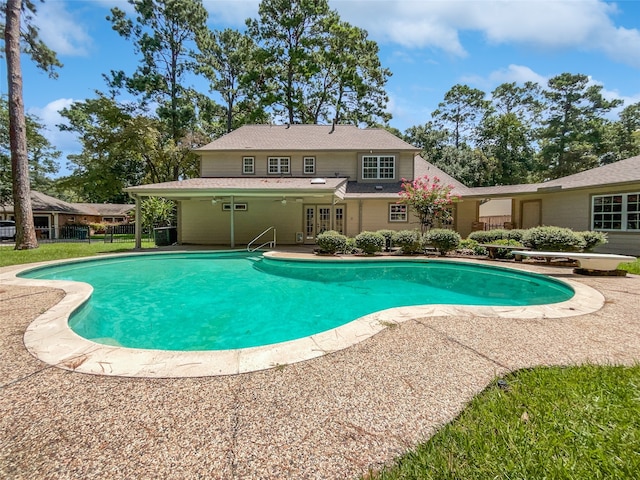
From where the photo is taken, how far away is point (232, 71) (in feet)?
89.7

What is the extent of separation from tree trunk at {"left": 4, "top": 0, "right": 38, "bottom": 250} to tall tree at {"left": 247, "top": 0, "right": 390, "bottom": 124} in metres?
15.8

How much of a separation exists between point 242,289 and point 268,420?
5.92 meters

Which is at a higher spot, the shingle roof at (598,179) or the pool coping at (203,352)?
the shingle roof at (598,179)

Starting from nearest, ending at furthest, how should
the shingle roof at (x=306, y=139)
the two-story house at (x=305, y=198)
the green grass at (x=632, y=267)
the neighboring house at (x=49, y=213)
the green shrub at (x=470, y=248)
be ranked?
the green grass at (x=632, y=267), the green shrub at (x=470, y=248), the two-story house at (x=305, y=198), the shingle roof at (x=306, y=139), the neighboring house at (x=49, y=213)

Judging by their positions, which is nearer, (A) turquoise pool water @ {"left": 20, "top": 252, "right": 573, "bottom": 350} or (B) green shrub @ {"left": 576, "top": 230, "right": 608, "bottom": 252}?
(A) turquoise pool water @ {"left": 20, "top": 252, "right": 573, "bottom": 350}

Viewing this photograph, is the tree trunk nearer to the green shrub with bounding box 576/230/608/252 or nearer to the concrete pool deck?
the concrete pool deck

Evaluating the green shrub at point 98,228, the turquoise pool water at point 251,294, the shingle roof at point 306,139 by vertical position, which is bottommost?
the turquoise pool water at point 251,294

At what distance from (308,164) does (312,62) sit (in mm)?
14088

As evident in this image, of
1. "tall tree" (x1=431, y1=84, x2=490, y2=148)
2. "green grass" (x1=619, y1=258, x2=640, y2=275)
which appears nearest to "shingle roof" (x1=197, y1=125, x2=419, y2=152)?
"green grass" (x1=619, y1=258, x2=640, y2=275)

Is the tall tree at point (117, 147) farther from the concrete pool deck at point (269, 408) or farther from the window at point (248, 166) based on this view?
the concrete pool deck at point (269, 408)

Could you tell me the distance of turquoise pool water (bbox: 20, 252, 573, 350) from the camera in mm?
4926

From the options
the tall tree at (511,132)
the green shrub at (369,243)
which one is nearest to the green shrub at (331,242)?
the green shrub at (369,243)

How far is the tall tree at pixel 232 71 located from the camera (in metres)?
25.8

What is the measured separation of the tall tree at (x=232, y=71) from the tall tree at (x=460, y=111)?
20820 millimetres
